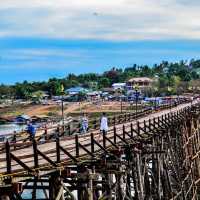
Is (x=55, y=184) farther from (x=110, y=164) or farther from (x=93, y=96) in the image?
(x=93, y=96)

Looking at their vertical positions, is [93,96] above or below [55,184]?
below

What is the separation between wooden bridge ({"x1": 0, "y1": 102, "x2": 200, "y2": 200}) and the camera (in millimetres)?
17734

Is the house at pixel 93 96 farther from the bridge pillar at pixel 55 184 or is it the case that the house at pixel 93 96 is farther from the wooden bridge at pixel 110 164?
the bridge pillar at pixel 55 184

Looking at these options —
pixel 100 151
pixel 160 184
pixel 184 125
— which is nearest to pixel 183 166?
pixel 184 125

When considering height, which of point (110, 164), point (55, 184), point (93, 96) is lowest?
point (93, 96)

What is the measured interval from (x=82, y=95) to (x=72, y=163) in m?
160

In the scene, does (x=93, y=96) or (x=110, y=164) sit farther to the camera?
(x=93, y=96)

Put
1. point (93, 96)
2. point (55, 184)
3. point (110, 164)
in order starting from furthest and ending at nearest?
point (93, 96) → point (110, 164) → point (55, 184)

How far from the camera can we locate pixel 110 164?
894 inches

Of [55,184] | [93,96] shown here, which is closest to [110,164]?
[55,184]

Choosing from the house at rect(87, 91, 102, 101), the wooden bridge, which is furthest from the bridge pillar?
the house at rect(87, 91, 102, 101)

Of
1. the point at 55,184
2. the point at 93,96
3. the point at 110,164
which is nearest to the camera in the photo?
the point at 55,184

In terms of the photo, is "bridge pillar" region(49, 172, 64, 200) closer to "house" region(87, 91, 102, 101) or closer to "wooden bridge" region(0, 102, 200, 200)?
"wooden bridge" region(0, 102, 200, 200)

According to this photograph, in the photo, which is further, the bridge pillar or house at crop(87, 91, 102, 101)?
house at crop(87, 91, 102, 101)
